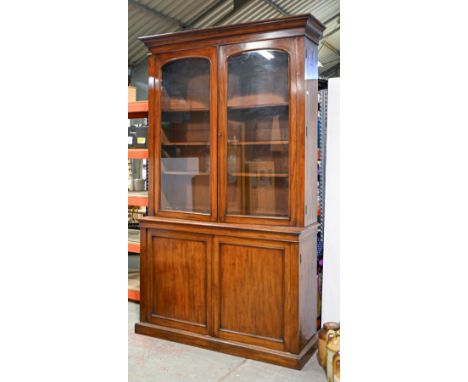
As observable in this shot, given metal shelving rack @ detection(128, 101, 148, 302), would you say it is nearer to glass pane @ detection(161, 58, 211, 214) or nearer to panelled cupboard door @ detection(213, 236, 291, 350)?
glass pane @ detection(161, 58, 211, 214)

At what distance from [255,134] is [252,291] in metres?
0.86

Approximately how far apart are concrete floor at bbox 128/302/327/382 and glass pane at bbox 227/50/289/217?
78 centimetres

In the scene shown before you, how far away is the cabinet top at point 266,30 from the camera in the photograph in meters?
2.12

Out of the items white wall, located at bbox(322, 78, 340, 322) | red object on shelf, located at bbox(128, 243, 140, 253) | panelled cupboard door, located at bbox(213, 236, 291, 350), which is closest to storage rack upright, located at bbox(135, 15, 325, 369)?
panelled cupboard door, located at bbox(213, 236, 291, 350)

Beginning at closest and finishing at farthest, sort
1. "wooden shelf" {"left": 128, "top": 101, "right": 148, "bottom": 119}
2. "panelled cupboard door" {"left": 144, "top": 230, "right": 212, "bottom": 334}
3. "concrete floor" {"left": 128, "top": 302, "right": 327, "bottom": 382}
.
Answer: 1. "concrete floor" {"left": 128, "top": 302, "right": 327, "bottom": 382}
2. "panelled cupboard door" {"left": 144, "top": 230, "right": 212, "bottom": 334}
3. "wooden shelf" {"left": 128, "top": 101, "right": 148, "bottom": 119}

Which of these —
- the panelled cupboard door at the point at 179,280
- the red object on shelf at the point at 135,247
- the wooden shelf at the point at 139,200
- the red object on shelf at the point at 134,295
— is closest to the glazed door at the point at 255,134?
the panelled cupboard door at the point at 179,280

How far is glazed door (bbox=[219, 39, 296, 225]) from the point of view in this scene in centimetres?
227

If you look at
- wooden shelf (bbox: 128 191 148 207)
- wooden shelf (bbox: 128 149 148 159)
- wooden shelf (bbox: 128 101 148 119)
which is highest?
wooden shelf (bbox: 128 101 148 119)

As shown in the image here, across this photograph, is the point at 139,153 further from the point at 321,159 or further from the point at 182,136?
the point at 321,159

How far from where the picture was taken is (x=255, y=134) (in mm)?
2410

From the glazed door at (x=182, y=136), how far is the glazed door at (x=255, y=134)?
138mm
